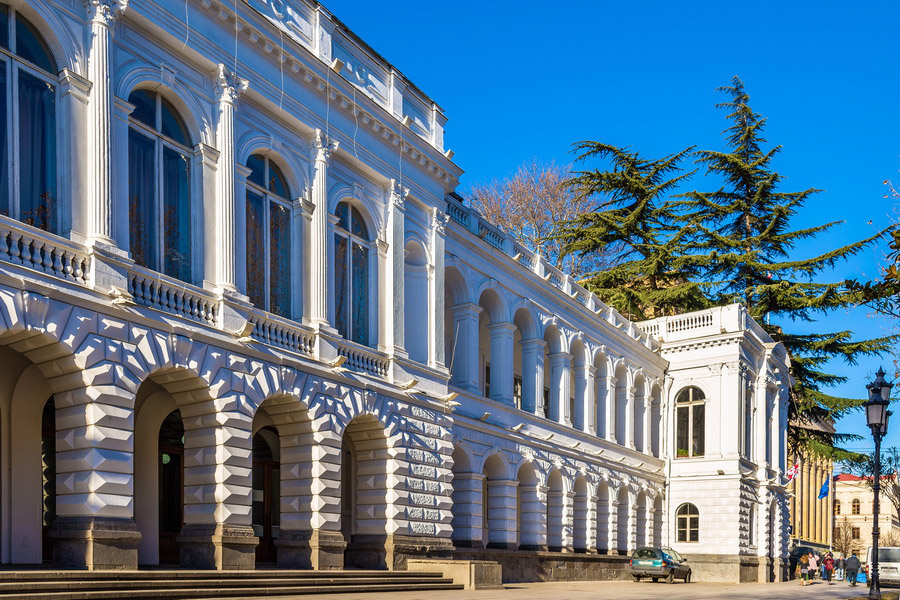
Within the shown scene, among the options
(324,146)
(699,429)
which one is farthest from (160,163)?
(699,429)

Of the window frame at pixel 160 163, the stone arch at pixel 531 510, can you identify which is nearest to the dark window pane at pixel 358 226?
the window frame at pixel 160 163

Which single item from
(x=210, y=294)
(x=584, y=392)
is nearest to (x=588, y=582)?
(x=584, y=392)

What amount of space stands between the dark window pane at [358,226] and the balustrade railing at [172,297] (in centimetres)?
584

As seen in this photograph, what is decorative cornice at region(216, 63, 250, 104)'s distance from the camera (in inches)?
762

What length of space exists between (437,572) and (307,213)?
860 centimetres

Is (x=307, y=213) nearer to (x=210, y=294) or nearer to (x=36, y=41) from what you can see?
(x=210, y=294)

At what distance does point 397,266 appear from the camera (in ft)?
81.1

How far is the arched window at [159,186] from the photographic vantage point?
58.0ft

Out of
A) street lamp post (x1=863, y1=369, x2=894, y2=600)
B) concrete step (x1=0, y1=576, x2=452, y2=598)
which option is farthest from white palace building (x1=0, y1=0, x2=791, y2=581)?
street lamp post (x1=863, y1=369, x2=894, y2=600)

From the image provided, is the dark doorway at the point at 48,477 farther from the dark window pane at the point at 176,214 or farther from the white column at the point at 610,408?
the white column at the point at 610,408

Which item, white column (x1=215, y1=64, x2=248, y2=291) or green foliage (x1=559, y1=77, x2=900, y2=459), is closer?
white column (x1=215, y1=64, x2=248, y2=291)

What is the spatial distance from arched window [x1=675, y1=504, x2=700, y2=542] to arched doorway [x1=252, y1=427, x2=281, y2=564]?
982 inches

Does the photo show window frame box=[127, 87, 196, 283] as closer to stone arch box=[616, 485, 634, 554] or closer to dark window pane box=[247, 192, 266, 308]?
dark window pane box=[247, 192, 266, 308]

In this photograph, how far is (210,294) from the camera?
18.5 m
